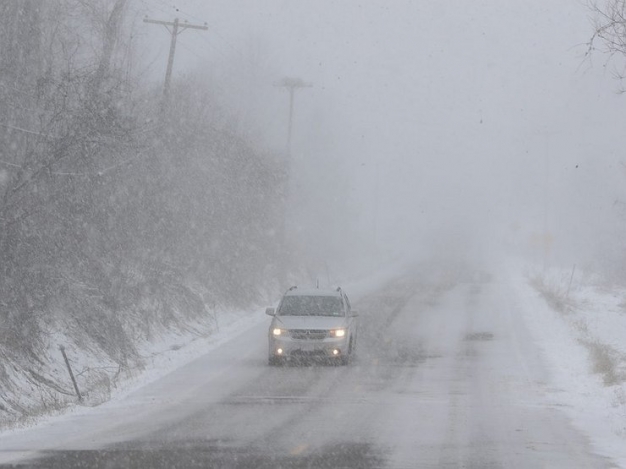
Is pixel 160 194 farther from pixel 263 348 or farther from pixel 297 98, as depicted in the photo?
pixel 297 98

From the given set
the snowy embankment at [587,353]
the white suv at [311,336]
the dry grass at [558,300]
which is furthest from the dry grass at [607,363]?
the dry grass at [558,300]

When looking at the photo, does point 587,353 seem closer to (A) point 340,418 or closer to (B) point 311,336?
(B) point 311,336

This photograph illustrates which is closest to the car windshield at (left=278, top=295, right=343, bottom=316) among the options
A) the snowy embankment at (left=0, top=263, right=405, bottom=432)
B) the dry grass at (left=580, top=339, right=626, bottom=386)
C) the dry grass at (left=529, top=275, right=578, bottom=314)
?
the snowy embankment at (left=0, top=263, right=405, bottom=432)

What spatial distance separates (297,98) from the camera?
8481 centimetres

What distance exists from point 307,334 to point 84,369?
494cm

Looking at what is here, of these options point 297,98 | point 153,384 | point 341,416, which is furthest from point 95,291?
point 297,98

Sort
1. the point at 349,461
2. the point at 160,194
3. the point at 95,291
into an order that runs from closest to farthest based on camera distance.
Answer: the point at 349,461 < the point at 95,291 < the point at 160,194

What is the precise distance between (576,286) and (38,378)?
42.9 meters

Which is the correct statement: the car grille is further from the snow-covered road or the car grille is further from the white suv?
the snow-covered road

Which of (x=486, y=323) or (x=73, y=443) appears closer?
(x=73, y=443)

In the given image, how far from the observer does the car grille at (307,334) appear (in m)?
21.0

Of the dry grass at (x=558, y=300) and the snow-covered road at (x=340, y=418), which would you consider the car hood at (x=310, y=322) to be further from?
the dry grass at (x=558, y=300)

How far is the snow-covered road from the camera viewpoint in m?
11.1

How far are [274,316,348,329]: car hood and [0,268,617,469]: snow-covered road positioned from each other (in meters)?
0.93
